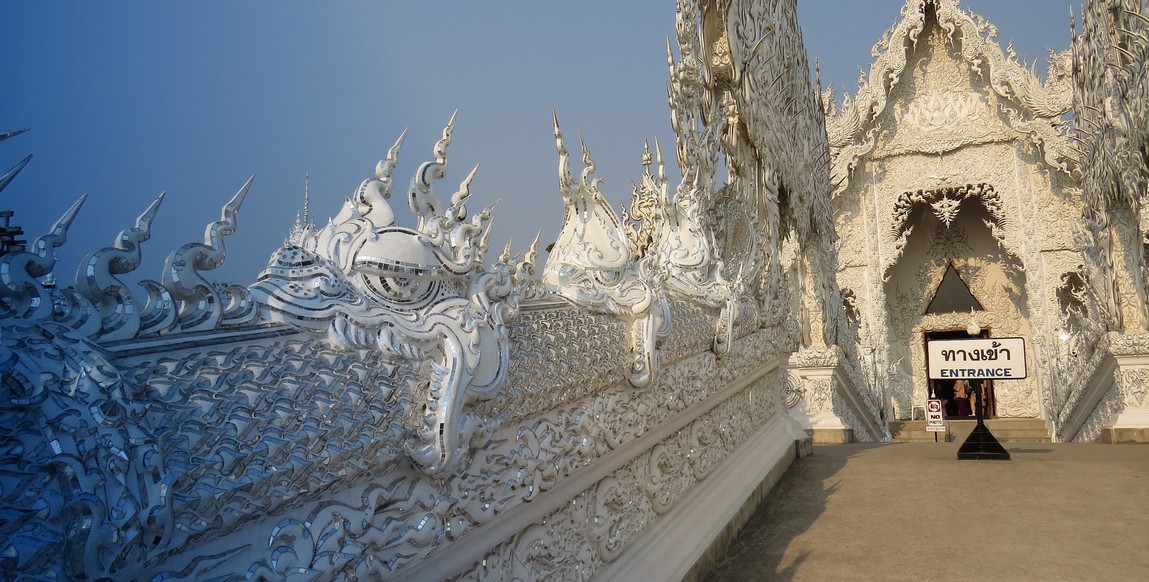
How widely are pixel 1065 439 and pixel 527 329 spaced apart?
9924mm

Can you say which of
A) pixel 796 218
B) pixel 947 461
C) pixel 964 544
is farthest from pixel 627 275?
pixel 796 218

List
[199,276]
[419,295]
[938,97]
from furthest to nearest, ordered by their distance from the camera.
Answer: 1. [938,97]
2. [419,295]
3. [199,276]

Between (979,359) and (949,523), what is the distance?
7.36 feet

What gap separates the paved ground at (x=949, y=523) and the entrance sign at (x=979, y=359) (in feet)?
1.93

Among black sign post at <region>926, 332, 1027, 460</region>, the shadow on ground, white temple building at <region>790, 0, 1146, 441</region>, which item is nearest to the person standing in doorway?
white temple building at <region>790, 0, 1146, 441</region>

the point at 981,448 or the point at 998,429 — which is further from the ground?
the point at 981,448

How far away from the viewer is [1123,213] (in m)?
8.36

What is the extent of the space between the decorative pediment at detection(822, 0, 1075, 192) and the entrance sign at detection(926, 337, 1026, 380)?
8.14m

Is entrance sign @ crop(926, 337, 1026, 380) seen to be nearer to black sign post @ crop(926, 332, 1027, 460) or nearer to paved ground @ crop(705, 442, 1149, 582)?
black sign post @ crop(926, 332, 1027, 460)

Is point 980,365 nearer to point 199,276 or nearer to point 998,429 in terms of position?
point 199,276

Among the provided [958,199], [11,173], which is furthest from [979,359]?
[958,199]

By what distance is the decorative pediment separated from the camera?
1211cm

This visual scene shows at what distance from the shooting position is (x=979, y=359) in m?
5.14

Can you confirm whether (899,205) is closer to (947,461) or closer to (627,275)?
(947,461)
